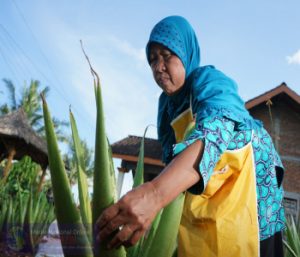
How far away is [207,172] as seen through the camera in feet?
2.14

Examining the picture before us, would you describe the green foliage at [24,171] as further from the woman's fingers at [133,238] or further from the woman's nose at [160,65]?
the woman's fingers at [133,238]

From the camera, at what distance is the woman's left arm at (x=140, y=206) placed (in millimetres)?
489

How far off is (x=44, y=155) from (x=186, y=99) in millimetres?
9922

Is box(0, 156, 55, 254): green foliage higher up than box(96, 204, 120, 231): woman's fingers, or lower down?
higher up

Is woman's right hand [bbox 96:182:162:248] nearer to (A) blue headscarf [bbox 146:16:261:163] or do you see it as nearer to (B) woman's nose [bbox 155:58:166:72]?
(A) blue headscarf [bbox 146:16:261:163]

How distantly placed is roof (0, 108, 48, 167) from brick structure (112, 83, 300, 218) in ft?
6.86

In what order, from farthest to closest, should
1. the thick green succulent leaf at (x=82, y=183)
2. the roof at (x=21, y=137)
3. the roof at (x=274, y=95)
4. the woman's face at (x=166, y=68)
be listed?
1. the roof at (x=21, y=137)
2. the roof at (x=274, y=95)
3. the woman's face at (x=166, y=68)
4. the thick green succulent leaf at (x=82, y=183)

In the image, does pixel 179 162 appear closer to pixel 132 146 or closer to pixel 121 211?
pixel 121 211

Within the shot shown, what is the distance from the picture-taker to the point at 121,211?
494 millimetres

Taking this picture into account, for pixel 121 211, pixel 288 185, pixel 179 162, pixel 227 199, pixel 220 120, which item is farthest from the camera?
pixel 288 185

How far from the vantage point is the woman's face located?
1038 millimetres

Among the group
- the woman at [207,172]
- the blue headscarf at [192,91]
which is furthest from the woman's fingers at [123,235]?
the blue headscarf at [192,91]

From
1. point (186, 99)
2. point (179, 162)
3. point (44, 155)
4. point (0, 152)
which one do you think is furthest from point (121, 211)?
point (0, 152)

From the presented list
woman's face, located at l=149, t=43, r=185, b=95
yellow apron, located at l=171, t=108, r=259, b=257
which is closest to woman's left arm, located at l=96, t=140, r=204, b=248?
yellow apron, located at l=171, t=108, r=259, b=257
